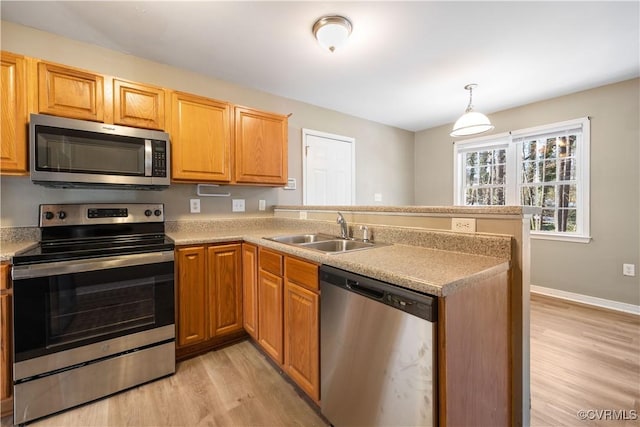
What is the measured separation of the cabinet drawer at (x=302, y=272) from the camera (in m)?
1.44

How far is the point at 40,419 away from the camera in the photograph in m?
1.48

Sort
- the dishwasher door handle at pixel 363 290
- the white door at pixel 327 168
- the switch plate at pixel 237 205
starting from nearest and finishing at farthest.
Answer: the dishwasher door handle at pixel 363 290
the switch plate at pixel 237 205
the white door at pixel 327 168

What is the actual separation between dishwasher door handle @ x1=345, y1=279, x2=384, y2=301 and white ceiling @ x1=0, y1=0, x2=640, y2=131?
1802 millimetres

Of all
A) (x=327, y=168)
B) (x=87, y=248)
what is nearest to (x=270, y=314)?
(x=87, y=248)

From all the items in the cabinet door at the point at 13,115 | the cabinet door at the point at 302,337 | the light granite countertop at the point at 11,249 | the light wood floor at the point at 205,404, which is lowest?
the light wood floor at the point at 205,404

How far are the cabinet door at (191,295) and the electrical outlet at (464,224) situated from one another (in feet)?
5.58

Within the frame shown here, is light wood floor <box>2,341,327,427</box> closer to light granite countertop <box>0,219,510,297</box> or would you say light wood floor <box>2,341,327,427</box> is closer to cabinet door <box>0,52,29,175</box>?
light granite countertop <box>0,219,510,297</box>

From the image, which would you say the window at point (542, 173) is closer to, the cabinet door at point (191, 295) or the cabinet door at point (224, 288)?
the cabinet door at point (224, 288)

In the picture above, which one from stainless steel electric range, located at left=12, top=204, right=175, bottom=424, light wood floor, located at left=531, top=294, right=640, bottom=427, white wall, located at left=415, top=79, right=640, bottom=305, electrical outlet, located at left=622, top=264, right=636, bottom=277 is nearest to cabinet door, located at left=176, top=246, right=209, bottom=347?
stainless steel electric range, located at left=12, top=204, right=175, bottom=424

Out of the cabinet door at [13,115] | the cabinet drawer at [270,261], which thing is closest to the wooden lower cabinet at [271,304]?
the cabinet drawer at [270,261]

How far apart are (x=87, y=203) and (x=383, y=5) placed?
2.56 m

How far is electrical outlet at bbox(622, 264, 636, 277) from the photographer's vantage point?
285 cm

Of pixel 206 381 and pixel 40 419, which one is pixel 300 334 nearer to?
pixel 206 381

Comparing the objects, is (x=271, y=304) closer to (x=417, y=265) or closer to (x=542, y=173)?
(x=417, y=265)
